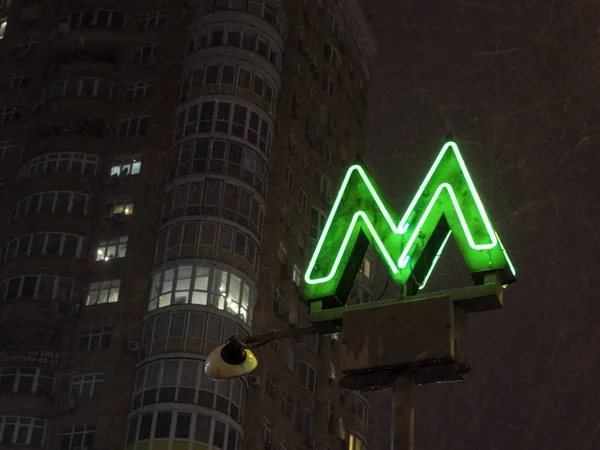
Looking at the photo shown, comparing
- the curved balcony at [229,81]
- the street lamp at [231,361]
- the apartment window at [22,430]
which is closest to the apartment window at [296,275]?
the curved balcony at [229,81]

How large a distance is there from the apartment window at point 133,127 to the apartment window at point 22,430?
1695 centimetres

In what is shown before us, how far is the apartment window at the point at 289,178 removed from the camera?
57828 mm

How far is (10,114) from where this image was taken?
61.8 metres

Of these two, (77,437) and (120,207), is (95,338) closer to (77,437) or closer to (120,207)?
(77,437)

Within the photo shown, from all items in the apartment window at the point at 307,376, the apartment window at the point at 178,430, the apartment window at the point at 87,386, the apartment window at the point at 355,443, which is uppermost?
the apartment window at the point at 307,376

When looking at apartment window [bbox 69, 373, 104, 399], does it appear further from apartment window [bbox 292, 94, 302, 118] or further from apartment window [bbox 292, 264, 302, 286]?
apartment window [bbox 292, 94, 302, 118]

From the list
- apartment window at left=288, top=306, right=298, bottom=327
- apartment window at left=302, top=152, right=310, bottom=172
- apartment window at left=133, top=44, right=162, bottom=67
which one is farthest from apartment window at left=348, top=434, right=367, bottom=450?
apartment window at left=133, top=44, right=162, bottom=67

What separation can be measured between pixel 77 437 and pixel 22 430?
2.79 meters

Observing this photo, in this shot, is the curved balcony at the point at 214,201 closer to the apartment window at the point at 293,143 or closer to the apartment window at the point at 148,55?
the apartment window at the point at 293,143

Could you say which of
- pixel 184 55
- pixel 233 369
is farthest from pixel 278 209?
pixel 233 369

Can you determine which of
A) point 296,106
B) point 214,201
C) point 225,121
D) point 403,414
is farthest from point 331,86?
point 403,414

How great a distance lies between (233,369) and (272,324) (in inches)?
1615

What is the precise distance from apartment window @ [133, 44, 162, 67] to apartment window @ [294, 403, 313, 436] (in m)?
21.5

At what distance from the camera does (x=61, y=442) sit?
48000mm
